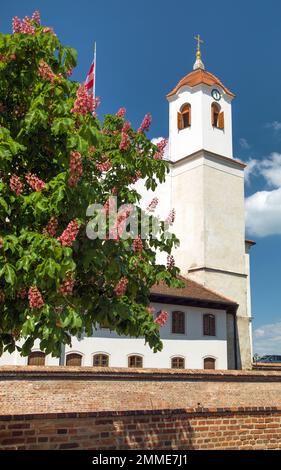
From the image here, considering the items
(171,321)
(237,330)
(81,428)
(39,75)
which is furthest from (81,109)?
(237,330)

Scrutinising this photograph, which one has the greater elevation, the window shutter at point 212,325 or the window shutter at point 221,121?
the window shutter at point 221,121

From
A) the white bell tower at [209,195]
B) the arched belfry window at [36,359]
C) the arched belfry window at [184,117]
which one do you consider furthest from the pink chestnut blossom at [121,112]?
the arched belfry window at [184,117]

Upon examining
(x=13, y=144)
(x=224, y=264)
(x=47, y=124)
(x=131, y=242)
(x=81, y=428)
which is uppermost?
(x=224, y=264)

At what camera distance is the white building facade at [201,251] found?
28.3 m

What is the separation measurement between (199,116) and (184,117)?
1.89 meters

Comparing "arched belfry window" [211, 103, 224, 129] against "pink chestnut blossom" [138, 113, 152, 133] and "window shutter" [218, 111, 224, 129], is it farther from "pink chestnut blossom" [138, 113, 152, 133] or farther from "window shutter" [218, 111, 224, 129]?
"pink chestnut blossom" [138, 113, 152, 133]

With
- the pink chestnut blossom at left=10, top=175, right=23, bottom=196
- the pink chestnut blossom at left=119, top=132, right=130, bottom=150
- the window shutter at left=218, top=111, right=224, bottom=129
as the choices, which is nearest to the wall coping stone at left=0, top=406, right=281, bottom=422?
the pink chestnut blossom at left=10, top=175, right=23, bottom=196

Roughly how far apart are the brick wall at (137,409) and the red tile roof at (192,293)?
26.1ft

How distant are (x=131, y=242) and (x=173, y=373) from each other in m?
13.5

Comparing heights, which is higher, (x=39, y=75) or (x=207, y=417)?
(x=39, y=75)

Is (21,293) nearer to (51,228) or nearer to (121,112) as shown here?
(51,228)

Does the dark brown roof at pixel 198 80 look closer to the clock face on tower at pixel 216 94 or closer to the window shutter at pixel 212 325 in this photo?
the clock face on tower at pixel 216 94

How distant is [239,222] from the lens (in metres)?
37.8
